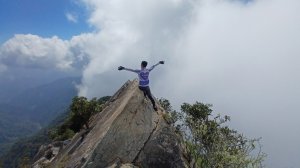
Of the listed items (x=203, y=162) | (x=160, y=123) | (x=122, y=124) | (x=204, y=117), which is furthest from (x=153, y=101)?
(x=204, y=117)

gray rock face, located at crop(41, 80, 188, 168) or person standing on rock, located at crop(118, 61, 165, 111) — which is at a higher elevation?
person standing on rock, located at crop(118, 61, 165, 111)

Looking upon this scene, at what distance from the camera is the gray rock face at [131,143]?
96.1 feet

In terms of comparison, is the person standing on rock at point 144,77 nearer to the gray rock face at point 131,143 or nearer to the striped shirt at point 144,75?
the striped shirt at point 144,75

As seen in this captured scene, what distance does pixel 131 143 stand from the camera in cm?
3081

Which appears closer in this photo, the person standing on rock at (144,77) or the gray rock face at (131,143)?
the gray rock face at (131,143)

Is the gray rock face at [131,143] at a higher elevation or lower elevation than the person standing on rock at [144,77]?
lower

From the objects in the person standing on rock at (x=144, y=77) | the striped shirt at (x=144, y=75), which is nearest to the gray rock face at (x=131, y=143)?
the person standing on rock at (x=144, y=77)

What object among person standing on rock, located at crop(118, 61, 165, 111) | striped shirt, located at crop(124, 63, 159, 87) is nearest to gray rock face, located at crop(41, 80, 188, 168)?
person standing on rock, located at crop(118, 61, 165, 111)

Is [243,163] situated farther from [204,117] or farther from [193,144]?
[204,117]

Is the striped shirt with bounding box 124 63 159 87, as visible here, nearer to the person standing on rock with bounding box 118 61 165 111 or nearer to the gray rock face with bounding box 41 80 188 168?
the person standing on rock with bounding box 118 61 165 111

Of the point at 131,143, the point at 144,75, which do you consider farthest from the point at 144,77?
the point at 131,143

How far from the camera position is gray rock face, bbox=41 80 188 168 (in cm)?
2930

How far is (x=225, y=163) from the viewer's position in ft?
116

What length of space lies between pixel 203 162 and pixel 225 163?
2.99 meters
